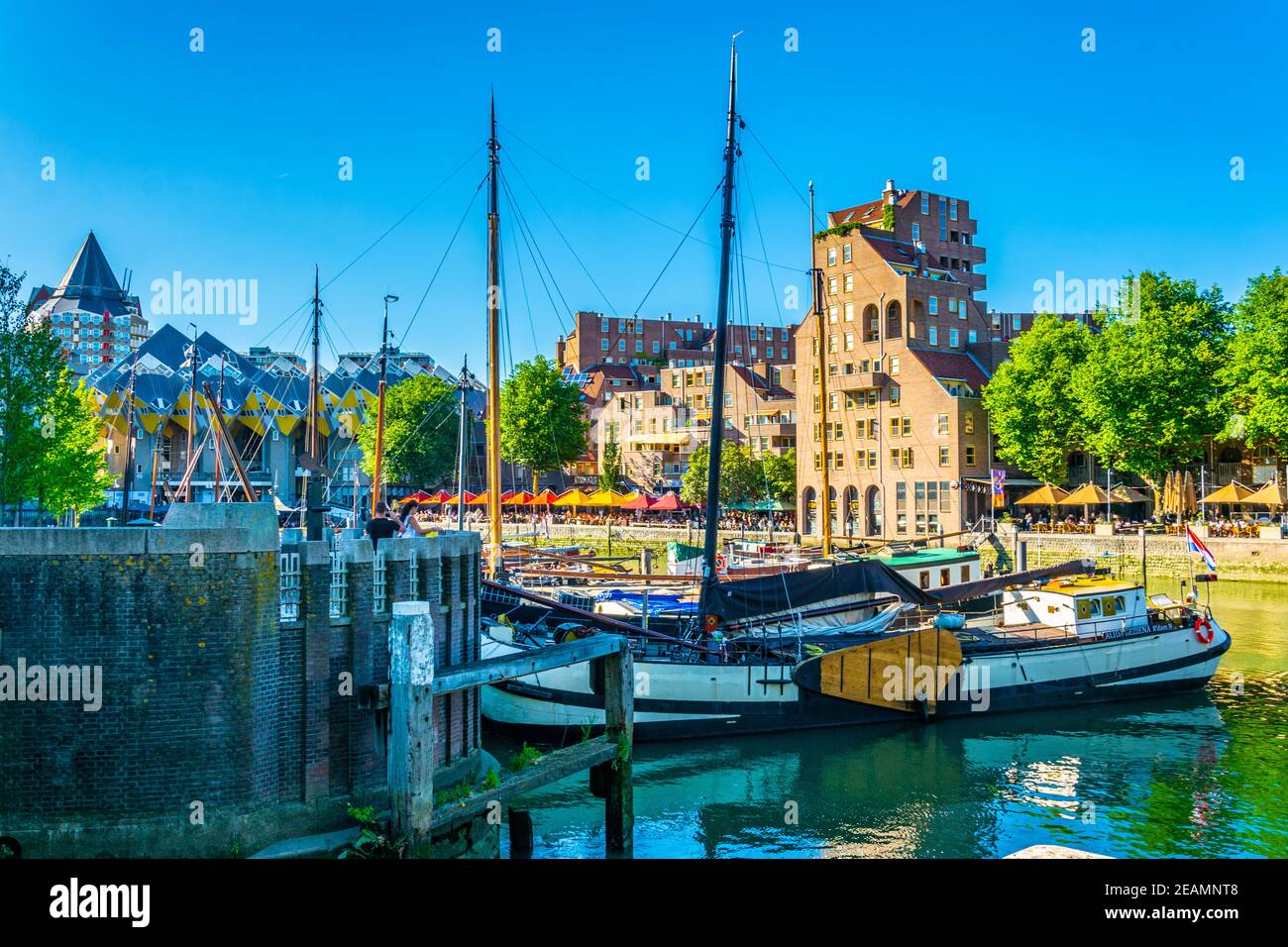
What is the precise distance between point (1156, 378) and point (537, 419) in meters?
54.2

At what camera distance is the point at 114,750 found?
504 inches

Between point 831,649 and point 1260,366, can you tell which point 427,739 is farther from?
point 1260,366

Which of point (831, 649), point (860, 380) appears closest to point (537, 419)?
point (860, 380)

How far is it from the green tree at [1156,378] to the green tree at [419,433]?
192 ft

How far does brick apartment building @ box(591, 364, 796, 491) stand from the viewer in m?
95.4

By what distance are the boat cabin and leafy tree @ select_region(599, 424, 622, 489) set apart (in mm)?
68688

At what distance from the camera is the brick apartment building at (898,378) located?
236ft

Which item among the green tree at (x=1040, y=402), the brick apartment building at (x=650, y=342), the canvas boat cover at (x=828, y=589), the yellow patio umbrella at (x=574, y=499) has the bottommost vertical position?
the canvas boat cover at (x=828, y=589)

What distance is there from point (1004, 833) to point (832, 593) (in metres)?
12.8

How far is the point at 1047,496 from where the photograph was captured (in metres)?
68.4

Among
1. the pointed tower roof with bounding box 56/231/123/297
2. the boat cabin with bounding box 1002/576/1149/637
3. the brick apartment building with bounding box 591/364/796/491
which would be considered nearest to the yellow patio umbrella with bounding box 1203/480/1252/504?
the boat cabin with bounding box 1002/576/1149/637

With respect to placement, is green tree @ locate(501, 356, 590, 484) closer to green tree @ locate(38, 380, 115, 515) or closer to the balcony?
the balcony

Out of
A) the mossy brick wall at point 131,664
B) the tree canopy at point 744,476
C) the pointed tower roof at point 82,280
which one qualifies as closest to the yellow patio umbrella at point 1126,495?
the tree canopy at point 744,476

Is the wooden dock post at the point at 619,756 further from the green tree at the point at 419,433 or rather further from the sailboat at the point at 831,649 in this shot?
the green tree at the point at 419,433
